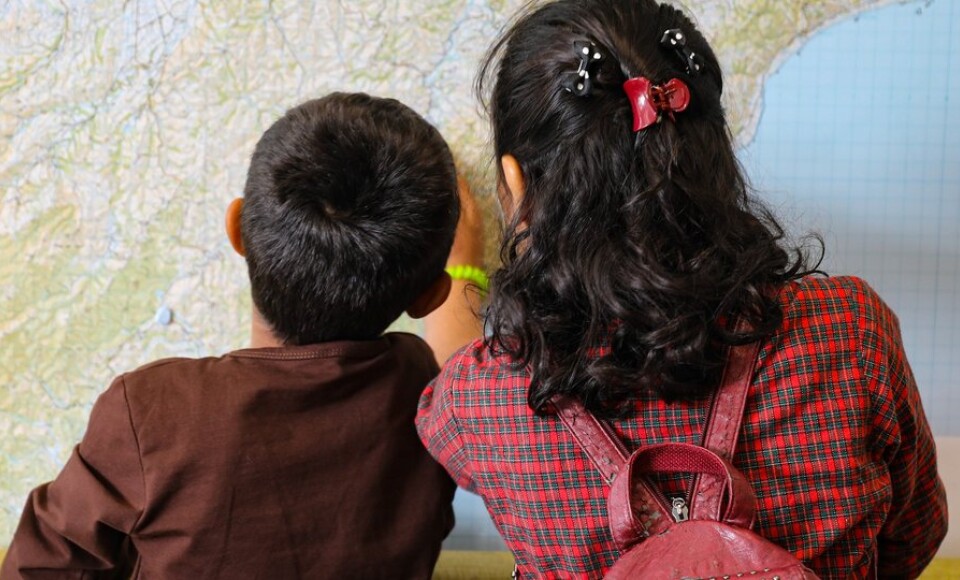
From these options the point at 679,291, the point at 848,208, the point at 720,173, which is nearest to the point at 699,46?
the point at 720,173

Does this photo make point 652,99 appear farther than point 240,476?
No

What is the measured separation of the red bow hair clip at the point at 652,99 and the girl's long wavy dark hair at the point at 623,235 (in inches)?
0.5

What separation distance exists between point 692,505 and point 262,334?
1.53 feet

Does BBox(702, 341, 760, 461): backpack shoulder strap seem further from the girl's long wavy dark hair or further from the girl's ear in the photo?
the girl's ear

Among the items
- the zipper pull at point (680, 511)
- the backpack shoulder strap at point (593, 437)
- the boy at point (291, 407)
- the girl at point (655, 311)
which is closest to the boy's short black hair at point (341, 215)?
the boy at point (291, 407)

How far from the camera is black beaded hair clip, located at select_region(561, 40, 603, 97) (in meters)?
0.73

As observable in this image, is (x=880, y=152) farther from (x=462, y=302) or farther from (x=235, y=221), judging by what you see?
(x=235, y=221)

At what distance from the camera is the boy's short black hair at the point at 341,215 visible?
0.85 meters

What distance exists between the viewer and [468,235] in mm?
1216

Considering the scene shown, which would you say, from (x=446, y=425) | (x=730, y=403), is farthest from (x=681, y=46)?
(x=446, y=425)

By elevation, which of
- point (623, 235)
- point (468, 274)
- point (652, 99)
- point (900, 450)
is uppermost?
point (652, 99)

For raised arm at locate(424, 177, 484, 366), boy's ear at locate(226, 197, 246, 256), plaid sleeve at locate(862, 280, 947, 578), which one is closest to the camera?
plaid sleeve at locate(862, 280, 947, 578)

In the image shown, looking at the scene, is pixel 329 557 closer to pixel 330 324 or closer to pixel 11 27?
pixel 330 324

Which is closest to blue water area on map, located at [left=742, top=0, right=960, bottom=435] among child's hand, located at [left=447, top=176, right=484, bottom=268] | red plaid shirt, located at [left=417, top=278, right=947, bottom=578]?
child's hand, located at [left=447, top=176, right=484, bottom=268]
